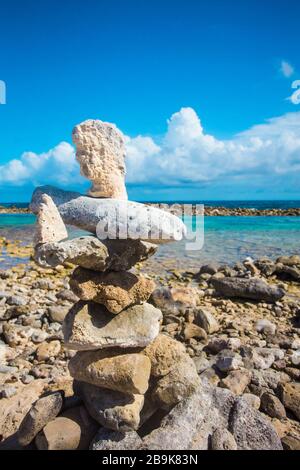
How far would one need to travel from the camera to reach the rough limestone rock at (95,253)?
3.58m

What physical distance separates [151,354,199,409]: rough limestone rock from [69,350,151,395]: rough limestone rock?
284 millimetres

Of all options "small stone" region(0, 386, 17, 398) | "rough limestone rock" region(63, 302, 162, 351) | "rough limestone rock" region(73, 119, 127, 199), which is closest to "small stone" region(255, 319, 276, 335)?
"rough limestone rock" region(63, 302, 162, 351)

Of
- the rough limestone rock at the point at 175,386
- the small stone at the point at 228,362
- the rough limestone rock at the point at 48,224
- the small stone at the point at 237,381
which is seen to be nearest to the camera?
the rough limestone rock at the point at 48,224

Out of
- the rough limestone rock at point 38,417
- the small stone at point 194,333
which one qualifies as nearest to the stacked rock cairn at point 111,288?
the rough limestone rock at point 38,417

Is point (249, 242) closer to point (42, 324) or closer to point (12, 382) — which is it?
point (42, 324)

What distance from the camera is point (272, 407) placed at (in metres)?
5.60

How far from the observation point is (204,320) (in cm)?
909

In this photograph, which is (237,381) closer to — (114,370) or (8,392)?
(114,370)

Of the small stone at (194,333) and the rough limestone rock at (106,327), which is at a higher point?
the rough limestone rock at (106,327)

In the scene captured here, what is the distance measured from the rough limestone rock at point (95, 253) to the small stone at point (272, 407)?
3136 millimetres

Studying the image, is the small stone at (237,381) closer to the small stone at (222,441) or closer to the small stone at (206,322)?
the small stone at (222,441)

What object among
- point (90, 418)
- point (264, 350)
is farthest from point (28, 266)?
point (90, 418)

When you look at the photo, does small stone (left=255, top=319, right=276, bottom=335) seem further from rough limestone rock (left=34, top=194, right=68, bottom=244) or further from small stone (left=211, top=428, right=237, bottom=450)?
rough limestone rock (left=34, top=194, right=68, bottom=244)
